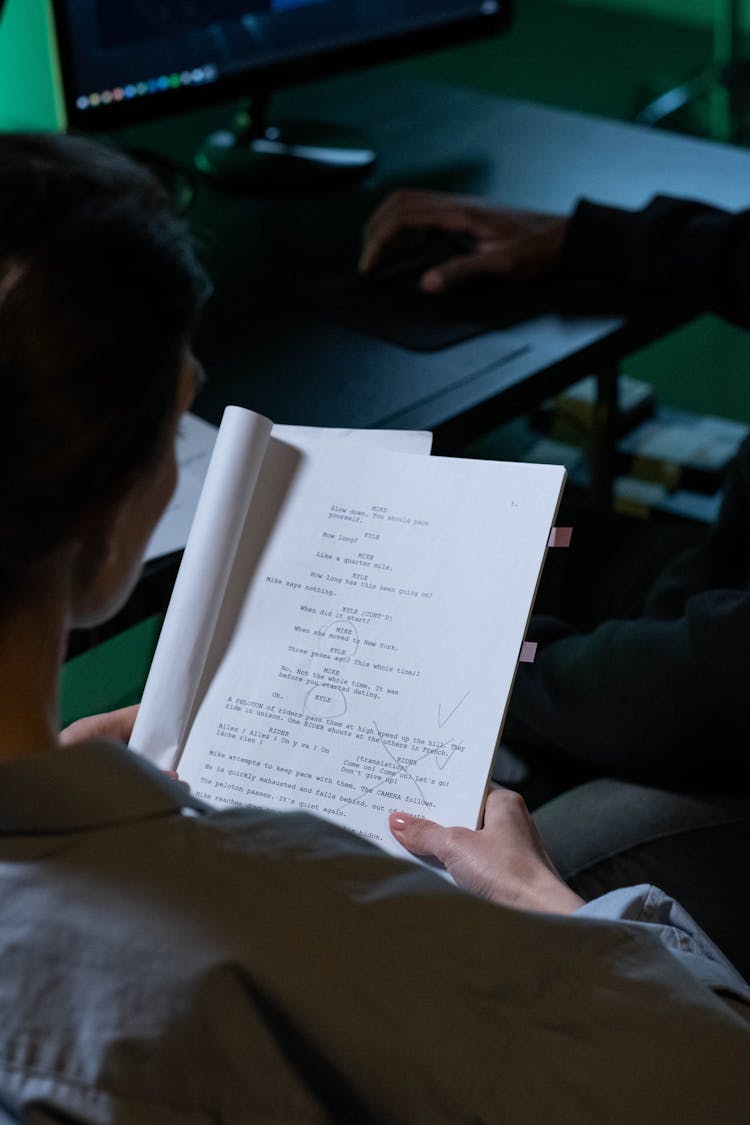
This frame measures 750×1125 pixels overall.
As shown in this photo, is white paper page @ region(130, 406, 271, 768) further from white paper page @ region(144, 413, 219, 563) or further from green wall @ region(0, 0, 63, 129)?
green wall @ region(0, 0, 63, 129)

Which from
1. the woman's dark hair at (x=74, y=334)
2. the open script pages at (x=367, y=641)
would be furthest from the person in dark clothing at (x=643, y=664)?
the woman's dark hair at (x=74, y=334)

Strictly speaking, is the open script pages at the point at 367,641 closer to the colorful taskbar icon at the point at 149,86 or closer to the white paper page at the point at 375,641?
the white paper page at the point at 375,641

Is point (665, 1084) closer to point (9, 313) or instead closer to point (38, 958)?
point (38, 958)

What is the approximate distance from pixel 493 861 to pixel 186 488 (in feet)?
1.44

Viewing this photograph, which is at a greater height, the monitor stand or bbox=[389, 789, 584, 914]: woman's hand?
the monitor stand

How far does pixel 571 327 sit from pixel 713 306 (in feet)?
0.63

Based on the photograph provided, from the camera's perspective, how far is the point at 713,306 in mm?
1444

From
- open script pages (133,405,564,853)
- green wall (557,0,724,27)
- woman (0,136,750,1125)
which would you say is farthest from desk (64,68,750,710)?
green wall (557,0,724,27)

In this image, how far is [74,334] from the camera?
1.66 feet

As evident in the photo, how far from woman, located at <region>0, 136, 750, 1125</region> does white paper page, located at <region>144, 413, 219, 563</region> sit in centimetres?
43

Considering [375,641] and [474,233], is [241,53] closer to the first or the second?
[474,233]

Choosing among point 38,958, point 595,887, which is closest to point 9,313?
point 38,958

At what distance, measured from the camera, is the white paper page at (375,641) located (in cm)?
81

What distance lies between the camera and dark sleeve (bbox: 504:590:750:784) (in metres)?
1.06
